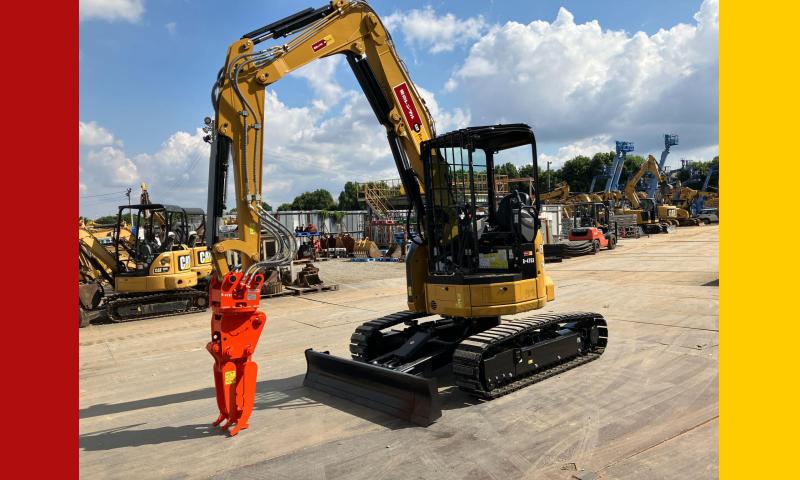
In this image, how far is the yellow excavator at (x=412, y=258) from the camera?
588cm

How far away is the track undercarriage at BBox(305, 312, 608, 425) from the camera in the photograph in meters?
6.13

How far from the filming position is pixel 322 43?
7043 millimetres

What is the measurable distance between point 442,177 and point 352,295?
32.9ft

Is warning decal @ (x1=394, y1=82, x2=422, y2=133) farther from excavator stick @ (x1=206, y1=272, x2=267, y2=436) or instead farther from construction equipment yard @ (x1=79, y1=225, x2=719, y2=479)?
construction equipment yard @ (x1=79, y1=225, x2=719, y2=479)

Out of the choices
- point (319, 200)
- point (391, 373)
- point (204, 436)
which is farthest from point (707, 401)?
point (319, 200)

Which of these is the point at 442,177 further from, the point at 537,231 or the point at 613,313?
the point at 613,313

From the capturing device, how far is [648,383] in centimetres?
677

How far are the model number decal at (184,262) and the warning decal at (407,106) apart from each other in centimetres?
982

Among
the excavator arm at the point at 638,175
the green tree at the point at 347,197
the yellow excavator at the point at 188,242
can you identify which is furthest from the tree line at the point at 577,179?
the yellow excavator at the point at 188,242

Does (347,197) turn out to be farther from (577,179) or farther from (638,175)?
(638,175)

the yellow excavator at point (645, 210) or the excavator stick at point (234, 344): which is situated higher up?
the yellow excavator at point (645, 210)

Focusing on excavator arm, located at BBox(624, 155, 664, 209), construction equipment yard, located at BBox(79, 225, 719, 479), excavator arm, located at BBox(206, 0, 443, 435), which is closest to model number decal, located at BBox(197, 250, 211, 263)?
construction equipment yard, located at BBox(79, 225, 719, 479)

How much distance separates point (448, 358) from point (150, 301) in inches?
415

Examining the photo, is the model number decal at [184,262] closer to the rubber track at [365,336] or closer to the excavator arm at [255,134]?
the rubber track at [365,336]
